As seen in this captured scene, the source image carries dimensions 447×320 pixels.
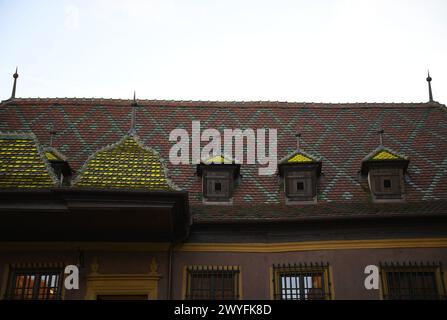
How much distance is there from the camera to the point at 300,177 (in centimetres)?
1424

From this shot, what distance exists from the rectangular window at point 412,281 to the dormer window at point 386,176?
165 centimetres

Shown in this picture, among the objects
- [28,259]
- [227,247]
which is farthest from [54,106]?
[227,247]

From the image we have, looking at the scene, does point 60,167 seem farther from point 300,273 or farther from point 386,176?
point 386,176

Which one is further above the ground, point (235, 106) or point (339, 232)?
point (235, 106)

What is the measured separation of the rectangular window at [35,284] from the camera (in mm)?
12484

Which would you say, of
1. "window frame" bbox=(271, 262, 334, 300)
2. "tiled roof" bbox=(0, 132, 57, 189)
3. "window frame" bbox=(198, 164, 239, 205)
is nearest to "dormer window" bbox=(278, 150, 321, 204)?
"window frame" bbox=(198, 164, 239, 205)

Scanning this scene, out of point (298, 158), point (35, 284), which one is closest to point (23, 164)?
point (35, 284)

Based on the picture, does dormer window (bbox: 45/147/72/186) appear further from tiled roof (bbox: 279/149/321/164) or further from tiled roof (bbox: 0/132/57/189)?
tiled roof (bbox: 279/149/321/164)

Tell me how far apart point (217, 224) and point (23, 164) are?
12.2ft

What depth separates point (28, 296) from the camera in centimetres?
1248

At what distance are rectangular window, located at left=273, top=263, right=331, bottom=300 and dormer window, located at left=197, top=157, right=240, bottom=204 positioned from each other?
1984mm

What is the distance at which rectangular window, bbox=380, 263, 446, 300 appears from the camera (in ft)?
40.5
